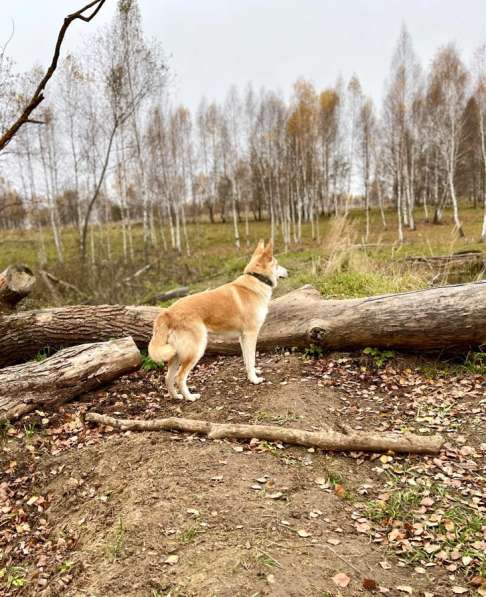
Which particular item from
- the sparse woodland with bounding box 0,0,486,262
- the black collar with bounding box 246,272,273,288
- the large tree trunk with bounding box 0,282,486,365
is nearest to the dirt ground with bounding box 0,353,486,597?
the large tree trunk with bounding box 0,282,486,365

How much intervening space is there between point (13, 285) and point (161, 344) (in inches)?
134

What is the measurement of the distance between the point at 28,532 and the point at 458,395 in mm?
5048

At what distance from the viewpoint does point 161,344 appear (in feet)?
16.9

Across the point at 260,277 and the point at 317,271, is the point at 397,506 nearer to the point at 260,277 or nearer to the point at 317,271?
the point at 260,277

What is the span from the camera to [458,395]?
17.6 ft

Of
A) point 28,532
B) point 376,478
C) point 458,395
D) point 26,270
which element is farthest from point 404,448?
point 26,270

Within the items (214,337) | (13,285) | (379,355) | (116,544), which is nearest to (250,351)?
(214,337)

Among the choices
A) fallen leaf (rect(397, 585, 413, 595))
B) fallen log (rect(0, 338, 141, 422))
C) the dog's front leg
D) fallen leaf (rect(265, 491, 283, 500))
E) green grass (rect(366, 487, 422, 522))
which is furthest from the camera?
the dog's front leg

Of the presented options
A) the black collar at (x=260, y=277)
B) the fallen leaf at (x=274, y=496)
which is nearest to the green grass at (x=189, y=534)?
the fallen leaf at (x=274, y=496)

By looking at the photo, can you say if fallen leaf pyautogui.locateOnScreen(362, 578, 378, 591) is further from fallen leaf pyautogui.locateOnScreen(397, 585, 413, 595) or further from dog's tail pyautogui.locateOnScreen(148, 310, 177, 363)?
dog's tail pyautogui.locateOnScreen(148, 310, 177, 363)

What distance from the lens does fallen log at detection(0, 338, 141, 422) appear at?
5.66m

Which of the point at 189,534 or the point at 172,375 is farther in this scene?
the point at 172,375

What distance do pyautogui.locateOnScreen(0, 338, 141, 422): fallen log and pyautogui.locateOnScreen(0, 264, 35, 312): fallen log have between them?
4.60 feet

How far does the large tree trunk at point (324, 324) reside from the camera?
5992mm
